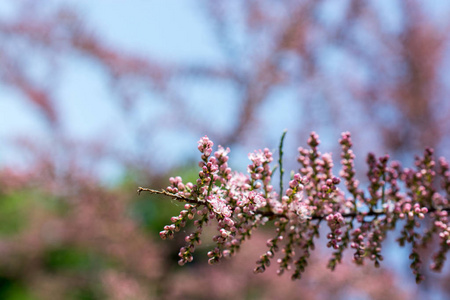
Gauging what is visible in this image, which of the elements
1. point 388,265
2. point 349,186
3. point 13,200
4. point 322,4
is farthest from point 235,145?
point 13,200

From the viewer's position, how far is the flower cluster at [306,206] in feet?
3.02

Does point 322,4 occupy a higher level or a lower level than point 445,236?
higher

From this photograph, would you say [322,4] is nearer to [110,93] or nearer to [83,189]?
[110,93]

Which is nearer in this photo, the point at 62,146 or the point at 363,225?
the point at 363,225

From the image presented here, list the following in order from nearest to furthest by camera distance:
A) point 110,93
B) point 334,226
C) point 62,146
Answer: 1. point 334,226
2. point 110,93
3. point 62,146

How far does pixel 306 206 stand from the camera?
1.03 metres

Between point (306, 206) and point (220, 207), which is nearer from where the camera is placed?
point (220, 207)

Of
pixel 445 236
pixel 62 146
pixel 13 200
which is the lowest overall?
pixel 445 236

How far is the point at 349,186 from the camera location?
117cm

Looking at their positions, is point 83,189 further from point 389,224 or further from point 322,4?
point 389,224

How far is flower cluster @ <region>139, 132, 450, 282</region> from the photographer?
3.02ft

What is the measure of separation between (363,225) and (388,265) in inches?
190

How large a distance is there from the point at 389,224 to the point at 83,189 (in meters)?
3.80

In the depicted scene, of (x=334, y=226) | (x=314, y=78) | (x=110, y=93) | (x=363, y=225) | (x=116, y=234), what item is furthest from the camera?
(x=314, y=78)
